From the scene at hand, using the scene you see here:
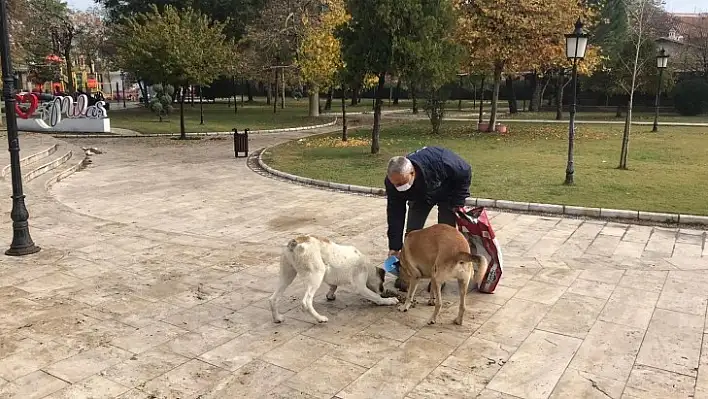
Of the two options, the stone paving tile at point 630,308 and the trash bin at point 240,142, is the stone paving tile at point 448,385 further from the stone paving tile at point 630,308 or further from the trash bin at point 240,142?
the trash bin at point 240,142

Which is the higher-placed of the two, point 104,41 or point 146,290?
point 104,41

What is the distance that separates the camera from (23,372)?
403cm

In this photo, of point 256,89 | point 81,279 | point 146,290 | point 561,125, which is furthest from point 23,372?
point 256,89

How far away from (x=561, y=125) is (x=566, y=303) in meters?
22.6

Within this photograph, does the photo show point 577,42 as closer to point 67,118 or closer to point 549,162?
point 549,162

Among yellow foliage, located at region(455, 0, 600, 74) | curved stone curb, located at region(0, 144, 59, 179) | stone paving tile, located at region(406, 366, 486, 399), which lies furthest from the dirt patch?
yellow foliage, located at region(455, 0, 600, 74)

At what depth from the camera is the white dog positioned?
4.75 m

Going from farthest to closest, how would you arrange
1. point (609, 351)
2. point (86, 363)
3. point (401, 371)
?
point (609, 351)
point (86, 363)
point (401, 371)

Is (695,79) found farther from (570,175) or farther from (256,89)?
(256,89)

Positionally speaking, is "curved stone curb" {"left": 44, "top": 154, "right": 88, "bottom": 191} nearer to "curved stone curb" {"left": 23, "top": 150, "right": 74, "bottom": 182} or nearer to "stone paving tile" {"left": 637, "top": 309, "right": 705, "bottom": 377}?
"curved stone curb" {"left": 23, "top": 150, "right": 74, "bottom": 182}

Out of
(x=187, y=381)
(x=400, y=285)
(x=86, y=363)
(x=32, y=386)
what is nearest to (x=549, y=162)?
(x=400, y=285)

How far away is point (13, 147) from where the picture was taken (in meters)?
6.85

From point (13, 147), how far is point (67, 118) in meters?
19.2

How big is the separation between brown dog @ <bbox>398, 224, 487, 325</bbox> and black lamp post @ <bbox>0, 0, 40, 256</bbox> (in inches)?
194
